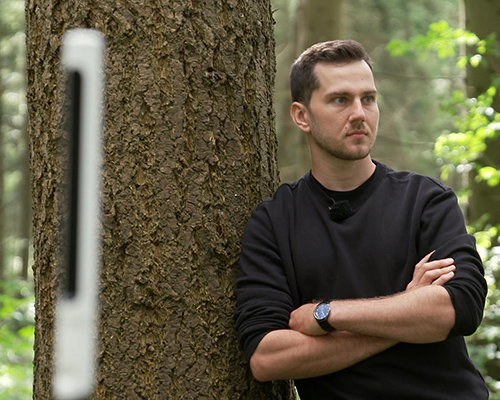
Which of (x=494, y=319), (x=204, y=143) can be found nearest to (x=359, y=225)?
(x=204, y=143)

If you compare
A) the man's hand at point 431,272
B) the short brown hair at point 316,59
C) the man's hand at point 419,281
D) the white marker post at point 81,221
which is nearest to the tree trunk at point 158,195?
the white marker post at point 81,221

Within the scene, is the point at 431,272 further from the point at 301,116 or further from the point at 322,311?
the point at 301,116

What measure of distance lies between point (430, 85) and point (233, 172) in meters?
15.6

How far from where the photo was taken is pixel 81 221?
7.18 feet

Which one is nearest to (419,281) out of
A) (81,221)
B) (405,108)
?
(81,221)

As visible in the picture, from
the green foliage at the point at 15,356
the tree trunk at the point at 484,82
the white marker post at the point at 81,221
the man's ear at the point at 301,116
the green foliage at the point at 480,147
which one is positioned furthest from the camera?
the green foliage at the point at 15,356

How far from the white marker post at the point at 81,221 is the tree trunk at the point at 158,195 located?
0.04 meters

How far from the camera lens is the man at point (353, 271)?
2.36m

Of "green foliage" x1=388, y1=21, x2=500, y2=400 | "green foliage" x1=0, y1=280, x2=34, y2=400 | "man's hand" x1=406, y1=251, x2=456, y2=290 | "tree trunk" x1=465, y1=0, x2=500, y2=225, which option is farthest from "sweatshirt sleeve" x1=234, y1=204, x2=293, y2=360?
"green foliage" x1=0, y1=280, x2=34, y2=400

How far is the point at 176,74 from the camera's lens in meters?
2.50

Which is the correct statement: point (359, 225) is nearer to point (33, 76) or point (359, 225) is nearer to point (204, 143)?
point (204, 143)

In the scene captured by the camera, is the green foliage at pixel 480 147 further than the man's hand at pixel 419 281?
Yes

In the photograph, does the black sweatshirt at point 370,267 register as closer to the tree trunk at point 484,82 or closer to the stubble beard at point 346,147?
the stubble beard at point 346,147

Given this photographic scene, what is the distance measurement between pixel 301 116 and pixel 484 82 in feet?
17.0
